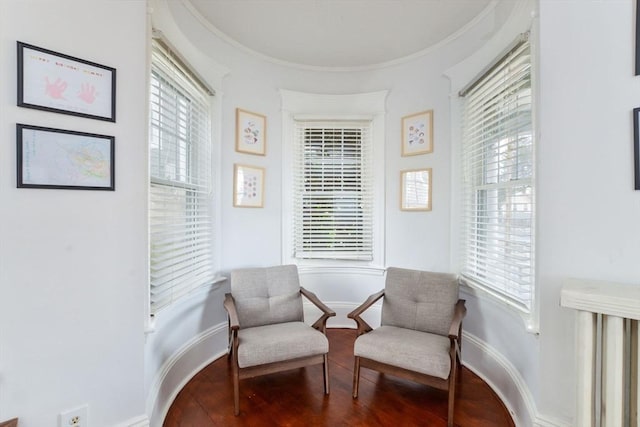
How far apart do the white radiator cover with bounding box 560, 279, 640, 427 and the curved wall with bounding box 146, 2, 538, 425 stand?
18.1 inches

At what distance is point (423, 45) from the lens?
8.90 ft

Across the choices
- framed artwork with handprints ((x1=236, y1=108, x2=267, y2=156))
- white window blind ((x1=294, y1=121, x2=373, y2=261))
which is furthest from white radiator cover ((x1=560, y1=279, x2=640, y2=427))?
framed artwork with handprints ((x1=236, y1=108, x2=267, y2=156))

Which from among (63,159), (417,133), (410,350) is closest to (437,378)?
(410,350)

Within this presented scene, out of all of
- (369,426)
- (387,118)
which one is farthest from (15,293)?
(387,118)

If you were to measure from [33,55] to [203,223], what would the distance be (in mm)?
1432

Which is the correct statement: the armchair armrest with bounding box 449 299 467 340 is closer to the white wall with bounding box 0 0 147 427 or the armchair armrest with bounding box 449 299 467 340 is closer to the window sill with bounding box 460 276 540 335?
the window sill with bounding box 460 276 540 335

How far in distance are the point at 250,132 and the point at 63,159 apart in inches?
66.2

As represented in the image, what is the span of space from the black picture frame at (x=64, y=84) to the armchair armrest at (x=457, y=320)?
Result: 2.22 metres

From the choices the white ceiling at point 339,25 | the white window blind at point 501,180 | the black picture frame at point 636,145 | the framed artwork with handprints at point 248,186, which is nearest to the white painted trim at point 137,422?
the framed artwork with handprints at point 248,186

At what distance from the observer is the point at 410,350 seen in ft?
6.16

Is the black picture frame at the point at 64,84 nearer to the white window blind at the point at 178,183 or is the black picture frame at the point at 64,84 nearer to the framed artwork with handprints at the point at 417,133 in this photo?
the white window blind at the point at 178,183

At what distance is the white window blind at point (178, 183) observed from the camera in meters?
1.82

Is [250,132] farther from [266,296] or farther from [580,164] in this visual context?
[580,164]

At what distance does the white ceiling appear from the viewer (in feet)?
7.19
